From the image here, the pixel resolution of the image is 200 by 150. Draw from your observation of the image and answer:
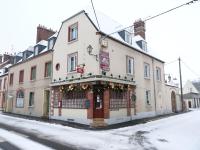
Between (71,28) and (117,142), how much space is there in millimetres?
11705

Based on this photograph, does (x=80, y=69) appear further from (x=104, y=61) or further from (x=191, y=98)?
(x=191, y=98)

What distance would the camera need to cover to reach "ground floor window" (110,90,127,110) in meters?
14.9

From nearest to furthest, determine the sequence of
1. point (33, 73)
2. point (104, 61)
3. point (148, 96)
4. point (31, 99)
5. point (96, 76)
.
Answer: point (96, 76) < point (104, 61) < point (148, 96) < point (31, 99) < point (33, 73)

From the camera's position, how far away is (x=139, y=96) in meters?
18.5

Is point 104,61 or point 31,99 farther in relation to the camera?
point 31,99

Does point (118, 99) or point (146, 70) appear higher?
point (146, 70)

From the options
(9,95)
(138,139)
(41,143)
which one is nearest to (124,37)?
(138,139)

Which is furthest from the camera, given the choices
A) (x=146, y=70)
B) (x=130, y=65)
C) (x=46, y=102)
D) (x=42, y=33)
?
(x=42, y=33)

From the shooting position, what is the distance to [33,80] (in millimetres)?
21531

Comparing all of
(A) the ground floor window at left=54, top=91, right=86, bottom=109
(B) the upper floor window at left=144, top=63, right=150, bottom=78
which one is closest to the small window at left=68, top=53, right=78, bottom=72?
(A) the ground floor window at left=54, top=91, right=86, bottom=109

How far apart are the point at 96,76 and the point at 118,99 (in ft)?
11.1

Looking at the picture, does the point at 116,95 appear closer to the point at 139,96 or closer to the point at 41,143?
the point at 139,96

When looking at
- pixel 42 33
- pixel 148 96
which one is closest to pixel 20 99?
pixel 42 33

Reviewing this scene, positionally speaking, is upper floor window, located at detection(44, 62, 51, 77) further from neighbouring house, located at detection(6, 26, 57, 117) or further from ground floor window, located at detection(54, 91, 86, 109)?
ground floor window, located at detection(54, 91, 86, 109)
